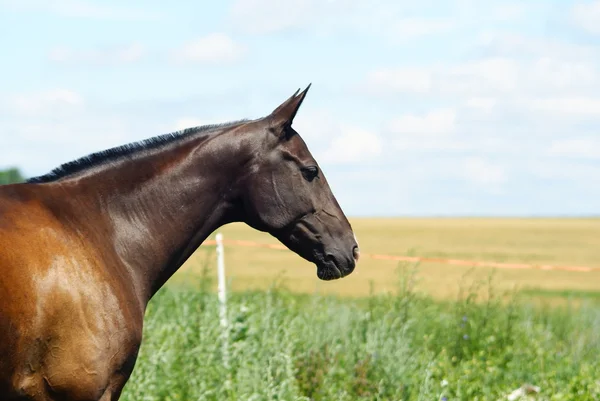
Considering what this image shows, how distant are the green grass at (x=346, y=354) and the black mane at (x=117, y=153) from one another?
2.13 meters

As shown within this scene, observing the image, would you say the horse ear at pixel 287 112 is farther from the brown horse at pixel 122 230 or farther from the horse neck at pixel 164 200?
the horse neck at pixel 164 200

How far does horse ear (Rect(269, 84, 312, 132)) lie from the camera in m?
5.01

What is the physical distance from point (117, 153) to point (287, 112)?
0.98 metres

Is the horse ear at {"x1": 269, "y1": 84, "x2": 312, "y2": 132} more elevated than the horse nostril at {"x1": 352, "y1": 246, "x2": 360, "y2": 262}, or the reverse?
the horse ear at {"x1": 269, "y1": 84, "x2": 312, "y2": 132}

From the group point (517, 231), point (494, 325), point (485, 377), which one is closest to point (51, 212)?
point (485, 377)

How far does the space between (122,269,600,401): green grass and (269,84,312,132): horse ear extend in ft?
7.20

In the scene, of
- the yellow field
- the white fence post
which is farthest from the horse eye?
the yellow field

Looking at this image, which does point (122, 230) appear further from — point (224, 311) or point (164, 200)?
point (224, 311)

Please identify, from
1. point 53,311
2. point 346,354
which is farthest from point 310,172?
point 346,354

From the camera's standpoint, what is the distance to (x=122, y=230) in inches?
189

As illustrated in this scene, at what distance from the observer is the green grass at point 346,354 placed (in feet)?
23.1

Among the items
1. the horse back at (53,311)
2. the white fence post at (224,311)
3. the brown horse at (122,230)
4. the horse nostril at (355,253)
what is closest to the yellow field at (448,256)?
the white fence post at (224,311)

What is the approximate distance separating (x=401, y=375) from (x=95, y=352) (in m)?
3.79

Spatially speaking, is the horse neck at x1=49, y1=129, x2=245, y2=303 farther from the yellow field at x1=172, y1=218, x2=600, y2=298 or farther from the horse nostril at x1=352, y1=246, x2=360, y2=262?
the yellow field at x1=172, y1=218, x2=600, y2=298
